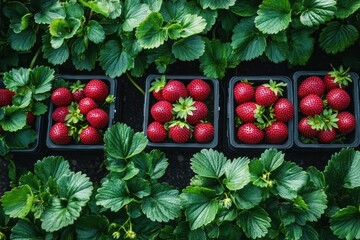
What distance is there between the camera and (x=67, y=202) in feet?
5.75

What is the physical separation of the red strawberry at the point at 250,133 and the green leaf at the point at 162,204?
0.94 ft

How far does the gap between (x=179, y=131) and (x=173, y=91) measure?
0.43 ft

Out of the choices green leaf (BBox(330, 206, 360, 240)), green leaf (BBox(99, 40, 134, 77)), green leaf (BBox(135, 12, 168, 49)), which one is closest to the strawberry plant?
green leaf (BBox(330, 206, 360, 240))

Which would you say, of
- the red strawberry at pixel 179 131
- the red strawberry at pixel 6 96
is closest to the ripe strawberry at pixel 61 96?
the red strawberry at pixel 6 96

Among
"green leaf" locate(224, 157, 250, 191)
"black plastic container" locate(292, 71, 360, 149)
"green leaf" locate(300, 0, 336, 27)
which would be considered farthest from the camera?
"black plastic container" locate(292, 71, 360, 149)

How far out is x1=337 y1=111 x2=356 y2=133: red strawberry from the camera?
1859 millimetres

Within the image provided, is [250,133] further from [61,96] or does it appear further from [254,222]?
[61,96]

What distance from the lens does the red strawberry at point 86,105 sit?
74.2 inches

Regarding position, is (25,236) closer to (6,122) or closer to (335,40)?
(6,122)

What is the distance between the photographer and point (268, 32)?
6.01ft

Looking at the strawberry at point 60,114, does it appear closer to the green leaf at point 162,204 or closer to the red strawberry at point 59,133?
the red strawberry at point 59,133

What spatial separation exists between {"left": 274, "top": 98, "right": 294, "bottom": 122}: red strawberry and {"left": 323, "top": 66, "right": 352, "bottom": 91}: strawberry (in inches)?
6.0

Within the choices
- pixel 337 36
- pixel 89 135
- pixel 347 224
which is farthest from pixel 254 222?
pixel 337 36

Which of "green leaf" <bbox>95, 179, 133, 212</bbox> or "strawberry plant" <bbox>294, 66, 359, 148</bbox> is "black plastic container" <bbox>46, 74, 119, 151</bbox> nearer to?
"green leaf" <bbox>95, 179, 133, 212</bbox>
